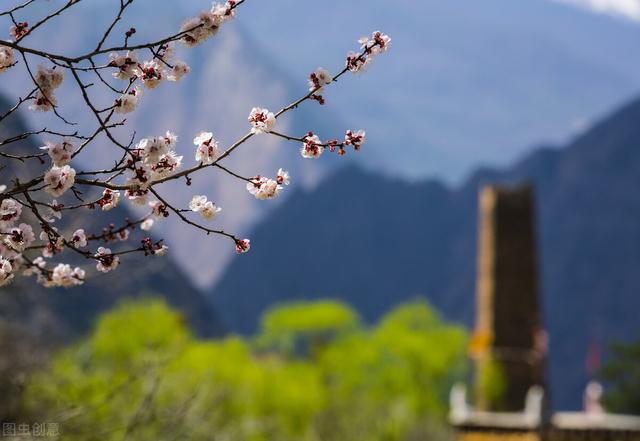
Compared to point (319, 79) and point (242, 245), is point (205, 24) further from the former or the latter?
point (242, 245)

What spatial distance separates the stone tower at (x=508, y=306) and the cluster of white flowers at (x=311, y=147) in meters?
37.7

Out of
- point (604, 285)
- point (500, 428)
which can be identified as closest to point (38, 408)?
point (500, 428)

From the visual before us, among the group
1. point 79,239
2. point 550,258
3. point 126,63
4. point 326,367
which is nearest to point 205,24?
point 126,63

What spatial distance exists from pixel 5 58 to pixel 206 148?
3.09 ft

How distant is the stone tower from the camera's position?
141ft

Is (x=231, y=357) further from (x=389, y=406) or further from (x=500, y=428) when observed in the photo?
(x=500, y=428)

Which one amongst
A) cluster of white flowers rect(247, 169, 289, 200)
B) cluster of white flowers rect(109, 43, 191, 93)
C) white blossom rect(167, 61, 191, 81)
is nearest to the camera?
cluster of white flowers rect(109, 43, 191, 93)

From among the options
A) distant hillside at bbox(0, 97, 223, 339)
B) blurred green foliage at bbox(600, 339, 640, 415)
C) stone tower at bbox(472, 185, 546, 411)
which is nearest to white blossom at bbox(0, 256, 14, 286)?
stone tower at bbox(472, 185, 546, 411)

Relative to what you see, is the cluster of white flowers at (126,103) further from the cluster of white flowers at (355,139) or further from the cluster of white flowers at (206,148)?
the cluster of white flowers at (355,139)

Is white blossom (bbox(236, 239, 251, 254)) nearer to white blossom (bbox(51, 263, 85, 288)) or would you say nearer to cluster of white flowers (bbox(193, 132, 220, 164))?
cluster of white flowers (bbox(193, 132, 220, 164))

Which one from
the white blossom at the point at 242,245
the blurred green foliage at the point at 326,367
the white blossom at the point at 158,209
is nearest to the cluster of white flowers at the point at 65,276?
the white blossom at the point at 158,209

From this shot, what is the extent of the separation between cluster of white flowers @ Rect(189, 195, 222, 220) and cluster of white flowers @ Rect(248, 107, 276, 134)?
41 centimetres

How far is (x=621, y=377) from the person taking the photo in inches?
2381

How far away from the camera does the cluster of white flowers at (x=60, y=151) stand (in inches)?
182
